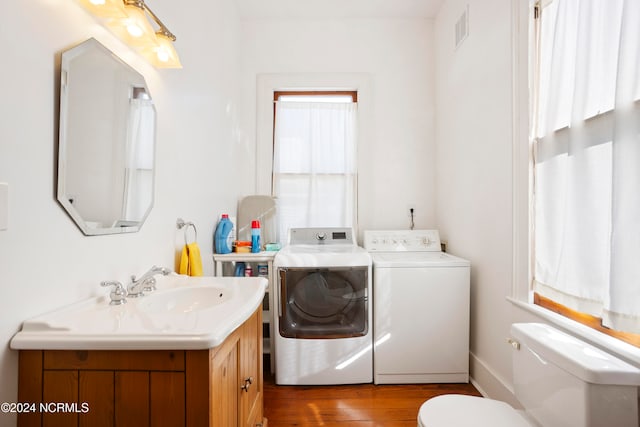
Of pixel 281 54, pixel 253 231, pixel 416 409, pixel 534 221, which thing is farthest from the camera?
pixel 281 54

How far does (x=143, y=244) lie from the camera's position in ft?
4.23

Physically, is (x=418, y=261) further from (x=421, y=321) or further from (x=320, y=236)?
(x=320, y=236)

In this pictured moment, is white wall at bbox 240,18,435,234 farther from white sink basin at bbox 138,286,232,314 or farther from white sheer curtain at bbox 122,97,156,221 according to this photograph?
white sink basin at bbox 138,286,232,314

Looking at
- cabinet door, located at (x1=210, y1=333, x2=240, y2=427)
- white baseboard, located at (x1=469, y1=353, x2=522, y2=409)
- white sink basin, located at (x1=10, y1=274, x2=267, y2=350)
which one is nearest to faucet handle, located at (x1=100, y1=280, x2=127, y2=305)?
white sink basin, located at (x1=10, y1=274, x2=267, y2=350)

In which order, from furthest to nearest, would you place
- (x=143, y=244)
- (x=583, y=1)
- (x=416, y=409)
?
(x=416, y=409) → (x=143, y=244) → (x=583, y=1)

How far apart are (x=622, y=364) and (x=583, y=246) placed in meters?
0.43

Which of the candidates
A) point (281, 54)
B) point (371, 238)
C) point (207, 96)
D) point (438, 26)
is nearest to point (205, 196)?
point (207, 96)

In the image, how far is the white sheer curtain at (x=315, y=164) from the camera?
2.70 meters

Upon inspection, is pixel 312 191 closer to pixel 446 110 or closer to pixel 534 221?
pixel 446 110

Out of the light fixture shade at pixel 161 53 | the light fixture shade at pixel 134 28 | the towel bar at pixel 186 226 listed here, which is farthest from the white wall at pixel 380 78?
the light fixture shade at pixel 134 28

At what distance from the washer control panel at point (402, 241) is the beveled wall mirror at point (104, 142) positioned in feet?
5.34

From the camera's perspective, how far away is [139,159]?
1260 mm

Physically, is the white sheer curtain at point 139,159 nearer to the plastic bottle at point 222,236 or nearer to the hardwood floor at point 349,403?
the plastic bottle at point 222,236

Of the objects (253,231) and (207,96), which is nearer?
(207,96)
